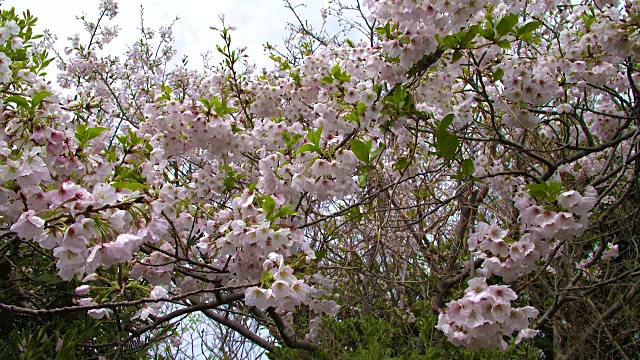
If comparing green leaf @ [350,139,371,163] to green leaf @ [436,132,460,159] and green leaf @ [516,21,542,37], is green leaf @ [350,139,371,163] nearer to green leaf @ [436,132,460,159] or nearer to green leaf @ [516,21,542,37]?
green leaf @ [436,132,460,159]

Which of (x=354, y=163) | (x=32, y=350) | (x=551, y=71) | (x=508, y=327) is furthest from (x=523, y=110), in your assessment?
(x=32, y=350)

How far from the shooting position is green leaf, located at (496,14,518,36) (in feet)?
6.82

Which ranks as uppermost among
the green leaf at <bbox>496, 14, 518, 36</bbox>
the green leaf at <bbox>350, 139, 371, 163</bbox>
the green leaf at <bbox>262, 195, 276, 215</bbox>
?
the green leaf at <bbox>496, 14, 518, 36</bbox>

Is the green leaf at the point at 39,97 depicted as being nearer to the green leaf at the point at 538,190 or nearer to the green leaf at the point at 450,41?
the green leaf at the point at 450,41

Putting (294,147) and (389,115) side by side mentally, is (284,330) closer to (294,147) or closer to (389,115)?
(294,147)

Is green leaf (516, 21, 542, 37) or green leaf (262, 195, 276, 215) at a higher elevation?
green leaf (516, 21, 542, 37)

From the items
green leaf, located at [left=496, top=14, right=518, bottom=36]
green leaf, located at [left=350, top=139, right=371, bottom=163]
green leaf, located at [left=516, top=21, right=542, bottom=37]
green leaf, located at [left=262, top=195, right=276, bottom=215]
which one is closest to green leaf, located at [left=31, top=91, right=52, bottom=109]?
green leaf, located at [left=262, top=195, right=276, bottom=215]

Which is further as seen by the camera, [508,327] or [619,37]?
[619,37]

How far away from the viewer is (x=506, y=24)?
6.90ft

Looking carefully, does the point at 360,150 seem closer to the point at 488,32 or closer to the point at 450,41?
the point at 450,41

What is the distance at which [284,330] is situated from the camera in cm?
323

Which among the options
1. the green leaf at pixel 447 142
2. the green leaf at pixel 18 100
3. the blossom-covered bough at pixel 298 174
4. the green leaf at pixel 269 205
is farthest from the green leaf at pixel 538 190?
the green leaf at pixel 18 100

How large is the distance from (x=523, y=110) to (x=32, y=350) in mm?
3066

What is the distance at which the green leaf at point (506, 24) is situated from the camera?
2079 millimetres
